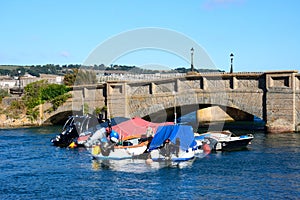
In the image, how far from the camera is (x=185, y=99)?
183 ft

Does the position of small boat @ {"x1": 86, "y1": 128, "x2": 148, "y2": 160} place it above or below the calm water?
above

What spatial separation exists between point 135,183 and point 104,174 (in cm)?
413

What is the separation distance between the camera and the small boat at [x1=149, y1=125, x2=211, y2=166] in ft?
125

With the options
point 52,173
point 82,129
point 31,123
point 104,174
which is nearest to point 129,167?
point 104,174

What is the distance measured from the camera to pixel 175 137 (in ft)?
126

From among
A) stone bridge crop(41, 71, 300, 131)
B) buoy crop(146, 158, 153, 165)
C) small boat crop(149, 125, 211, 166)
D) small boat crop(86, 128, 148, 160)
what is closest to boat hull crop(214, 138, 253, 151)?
small boat crop(149, 125, 211, 166)

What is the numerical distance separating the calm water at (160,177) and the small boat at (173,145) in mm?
1073

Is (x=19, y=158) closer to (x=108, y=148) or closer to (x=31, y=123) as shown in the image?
(x=108, y=148)

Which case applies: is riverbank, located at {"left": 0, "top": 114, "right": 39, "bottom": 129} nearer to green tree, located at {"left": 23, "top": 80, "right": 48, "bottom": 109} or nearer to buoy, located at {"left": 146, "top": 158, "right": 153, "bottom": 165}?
green tree, located at {"left": 23, "top": 80, "right": 48, "bottom": 109}

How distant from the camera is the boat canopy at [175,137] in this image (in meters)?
38.3

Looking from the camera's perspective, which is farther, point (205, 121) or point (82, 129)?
point (205, 121)

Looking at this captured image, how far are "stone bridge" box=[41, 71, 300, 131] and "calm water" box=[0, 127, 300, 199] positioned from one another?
4.54 metres

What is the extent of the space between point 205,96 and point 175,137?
16.7m

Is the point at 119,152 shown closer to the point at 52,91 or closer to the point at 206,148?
the point at 206,148
